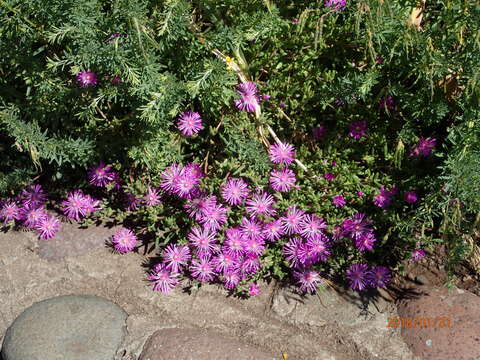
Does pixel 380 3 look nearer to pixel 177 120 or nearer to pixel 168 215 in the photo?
pixel 177 120

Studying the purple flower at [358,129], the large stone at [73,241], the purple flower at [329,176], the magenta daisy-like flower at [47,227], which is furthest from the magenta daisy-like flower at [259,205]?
the magenta daisy-like flower at [47,227]

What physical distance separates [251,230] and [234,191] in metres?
0.20

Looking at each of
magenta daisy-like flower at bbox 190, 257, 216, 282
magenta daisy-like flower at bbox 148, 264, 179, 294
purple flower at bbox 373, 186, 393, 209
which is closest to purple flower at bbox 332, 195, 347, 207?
purple flower at bbox 373, 186, 393, 209

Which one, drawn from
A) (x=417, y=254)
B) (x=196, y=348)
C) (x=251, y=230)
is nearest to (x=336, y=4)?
(x=251, y=230)

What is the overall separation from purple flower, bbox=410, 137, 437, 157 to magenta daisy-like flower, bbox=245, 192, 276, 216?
0.70m

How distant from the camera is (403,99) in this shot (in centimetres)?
242

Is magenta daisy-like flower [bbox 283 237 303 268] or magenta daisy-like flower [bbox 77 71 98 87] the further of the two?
magenta daisy-like flower [bbox 283 237 303 268]

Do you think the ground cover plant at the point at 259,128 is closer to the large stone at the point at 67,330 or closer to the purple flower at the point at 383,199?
the purple flower at the point at 383,199

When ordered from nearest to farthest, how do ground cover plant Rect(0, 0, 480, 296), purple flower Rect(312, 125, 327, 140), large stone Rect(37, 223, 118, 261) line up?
Result: ground cover plant Rect(0, 0, 480, 296)
purple flower Rect(312, 125, 327, 140)
large stone Rect(37, 223, 118, 261)

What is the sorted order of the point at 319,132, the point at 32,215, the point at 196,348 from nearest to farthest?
the point at 196,348
the point at 319,132
the point at 32,215

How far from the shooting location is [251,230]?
2.50 m

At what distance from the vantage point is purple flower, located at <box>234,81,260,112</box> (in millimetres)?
2479

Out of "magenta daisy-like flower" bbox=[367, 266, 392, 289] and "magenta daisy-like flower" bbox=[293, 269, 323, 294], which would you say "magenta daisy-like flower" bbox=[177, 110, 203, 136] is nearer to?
"magenta daisy-like flower" bbox=[293, 269, 323, 294]

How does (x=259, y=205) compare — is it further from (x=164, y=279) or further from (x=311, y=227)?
(x=164, y=279)
